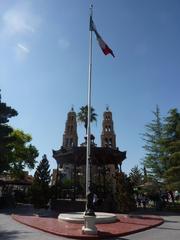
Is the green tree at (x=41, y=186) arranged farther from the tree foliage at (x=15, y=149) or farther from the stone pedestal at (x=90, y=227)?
the stone pedestal at (x=90, y=227)

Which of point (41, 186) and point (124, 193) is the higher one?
point (41, 186)

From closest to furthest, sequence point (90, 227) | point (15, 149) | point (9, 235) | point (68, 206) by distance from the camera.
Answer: point (9, 235) → point (90, 227) → point (68, 206) → point (15, 149)

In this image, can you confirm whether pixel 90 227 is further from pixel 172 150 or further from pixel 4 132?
pixel 172 150

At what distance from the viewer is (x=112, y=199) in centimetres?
2230

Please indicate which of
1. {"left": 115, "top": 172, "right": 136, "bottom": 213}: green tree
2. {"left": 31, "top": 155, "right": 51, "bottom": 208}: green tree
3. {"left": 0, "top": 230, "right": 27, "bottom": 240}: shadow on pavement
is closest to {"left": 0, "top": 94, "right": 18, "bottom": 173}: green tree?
{"left": 31, "top": 155, "right": 51, "bottom": 208}: green tree

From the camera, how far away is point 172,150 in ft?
90.9

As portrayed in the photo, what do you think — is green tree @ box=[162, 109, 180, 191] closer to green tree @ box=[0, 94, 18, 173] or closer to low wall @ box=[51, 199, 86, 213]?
low wall @ box=[51, 199, 86, 213]

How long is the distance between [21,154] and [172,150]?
1941 centimetres

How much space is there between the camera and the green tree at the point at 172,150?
25.9m

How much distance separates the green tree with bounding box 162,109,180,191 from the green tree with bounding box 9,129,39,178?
18.0 meters

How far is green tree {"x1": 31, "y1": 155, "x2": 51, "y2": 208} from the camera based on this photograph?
20344 millimetres

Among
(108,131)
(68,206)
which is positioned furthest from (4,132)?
(108,131)

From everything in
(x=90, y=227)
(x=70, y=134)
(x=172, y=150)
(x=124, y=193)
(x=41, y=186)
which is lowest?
(x=90, y=227)

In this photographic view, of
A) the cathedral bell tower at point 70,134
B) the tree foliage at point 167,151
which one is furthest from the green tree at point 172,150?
the cathedral bell tower at point 70,134
